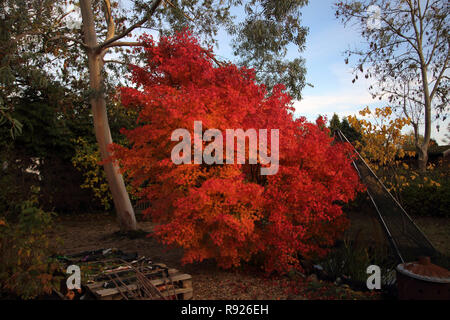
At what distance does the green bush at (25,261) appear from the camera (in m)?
3.77

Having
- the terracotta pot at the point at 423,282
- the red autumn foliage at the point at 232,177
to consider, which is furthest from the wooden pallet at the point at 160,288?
the terracotta pot at the point at 423,282

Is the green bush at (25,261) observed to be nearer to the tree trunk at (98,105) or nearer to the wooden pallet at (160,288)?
the wooden pallet at (160,288)

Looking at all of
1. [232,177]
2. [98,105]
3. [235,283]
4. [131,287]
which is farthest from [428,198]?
[98,105]

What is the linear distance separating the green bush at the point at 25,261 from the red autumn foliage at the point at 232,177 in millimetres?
1438

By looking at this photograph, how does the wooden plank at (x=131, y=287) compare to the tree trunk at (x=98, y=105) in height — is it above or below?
below

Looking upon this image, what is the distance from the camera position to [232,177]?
4699mm

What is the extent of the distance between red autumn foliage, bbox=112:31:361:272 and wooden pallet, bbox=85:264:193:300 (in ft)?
1.11

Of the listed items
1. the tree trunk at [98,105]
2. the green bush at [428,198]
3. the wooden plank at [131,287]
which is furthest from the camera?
the green bush at [428,198]

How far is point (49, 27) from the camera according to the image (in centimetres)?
833

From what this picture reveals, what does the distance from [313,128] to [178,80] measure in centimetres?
240

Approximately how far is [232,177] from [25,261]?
2764 millimetres

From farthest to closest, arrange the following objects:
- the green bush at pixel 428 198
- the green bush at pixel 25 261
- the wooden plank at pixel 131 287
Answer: the green bush at pixel 428 198 < the wooden plank at pixel 131 287 < the green bush at pixel 25 261

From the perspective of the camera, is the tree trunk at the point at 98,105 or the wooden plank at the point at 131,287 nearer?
the wooden plank at the point at 131,287
